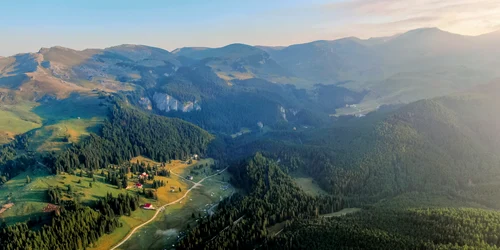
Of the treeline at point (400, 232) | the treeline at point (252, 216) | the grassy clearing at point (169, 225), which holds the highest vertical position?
the treeline at point (400, 232)

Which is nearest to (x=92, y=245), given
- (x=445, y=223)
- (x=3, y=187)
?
(x=3, y=187)

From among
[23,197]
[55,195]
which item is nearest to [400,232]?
[55,195]

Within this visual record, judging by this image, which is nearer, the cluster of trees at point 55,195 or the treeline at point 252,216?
the treeline at point 252,216

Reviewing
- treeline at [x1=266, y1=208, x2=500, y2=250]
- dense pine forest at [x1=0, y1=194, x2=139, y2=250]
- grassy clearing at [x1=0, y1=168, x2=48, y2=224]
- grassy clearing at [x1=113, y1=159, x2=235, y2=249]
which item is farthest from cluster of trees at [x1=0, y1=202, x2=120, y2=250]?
treeline at [x1=266, y1=208, x2=500, y2=250]

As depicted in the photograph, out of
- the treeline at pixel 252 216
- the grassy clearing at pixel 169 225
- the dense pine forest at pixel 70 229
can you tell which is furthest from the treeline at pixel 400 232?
the dense pine forest at pixel 70 229

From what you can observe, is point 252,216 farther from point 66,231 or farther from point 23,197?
point 23,197

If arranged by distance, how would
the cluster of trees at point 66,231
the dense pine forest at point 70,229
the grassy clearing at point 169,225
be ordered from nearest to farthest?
the cluster of trees at point 66,231 < the dense pine forest at point 70,229 < the grassy clearing at point 169,225

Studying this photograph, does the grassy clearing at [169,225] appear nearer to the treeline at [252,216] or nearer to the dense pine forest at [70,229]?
the treeline at [252,216]
